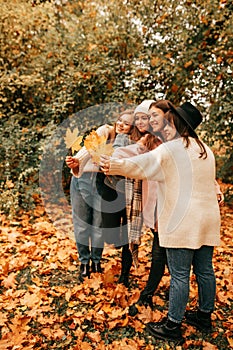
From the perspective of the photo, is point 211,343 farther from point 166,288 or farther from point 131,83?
point 131,83

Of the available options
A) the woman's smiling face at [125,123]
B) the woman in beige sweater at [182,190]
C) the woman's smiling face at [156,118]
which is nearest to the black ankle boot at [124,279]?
the woman in beige sweater at [182,190]

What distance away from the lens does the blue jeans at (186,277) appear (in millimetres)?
2391

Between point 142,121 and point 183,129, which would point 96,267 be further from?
point 183,129

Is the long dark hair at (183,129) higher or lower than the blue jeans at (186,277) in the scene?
higher

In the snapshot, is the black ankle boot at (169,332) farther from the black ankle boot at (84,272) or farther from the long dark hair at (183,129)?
the long dark hair at (183,129)

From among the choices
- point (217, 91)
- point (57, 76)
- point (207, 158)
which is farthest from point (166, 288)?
point (57, 76)

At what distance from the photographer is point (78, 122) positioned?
6.20 meters

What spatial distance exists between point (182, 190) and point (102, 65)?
165 inches

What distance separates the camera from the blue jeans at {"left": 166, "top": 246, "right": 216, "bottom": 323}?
94.1 inches

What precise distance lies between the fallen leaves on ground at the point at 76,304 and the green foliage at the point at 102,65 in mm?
1730

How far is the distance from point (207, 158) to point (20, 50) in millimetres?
5178

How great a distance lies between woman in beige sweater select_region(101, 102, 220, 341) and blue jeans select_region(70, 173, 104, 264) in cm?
99

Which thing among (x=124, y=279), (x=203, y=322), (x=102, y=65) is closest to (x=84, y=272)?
(x=124, y=279)

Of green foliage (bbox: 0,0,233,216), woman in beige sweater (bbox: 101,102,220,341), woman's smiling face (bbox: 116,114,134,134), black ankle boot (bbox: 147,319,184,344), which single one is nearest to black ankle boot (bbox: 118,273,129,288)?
black ankle boot (bbox: 147,319,184,344)
